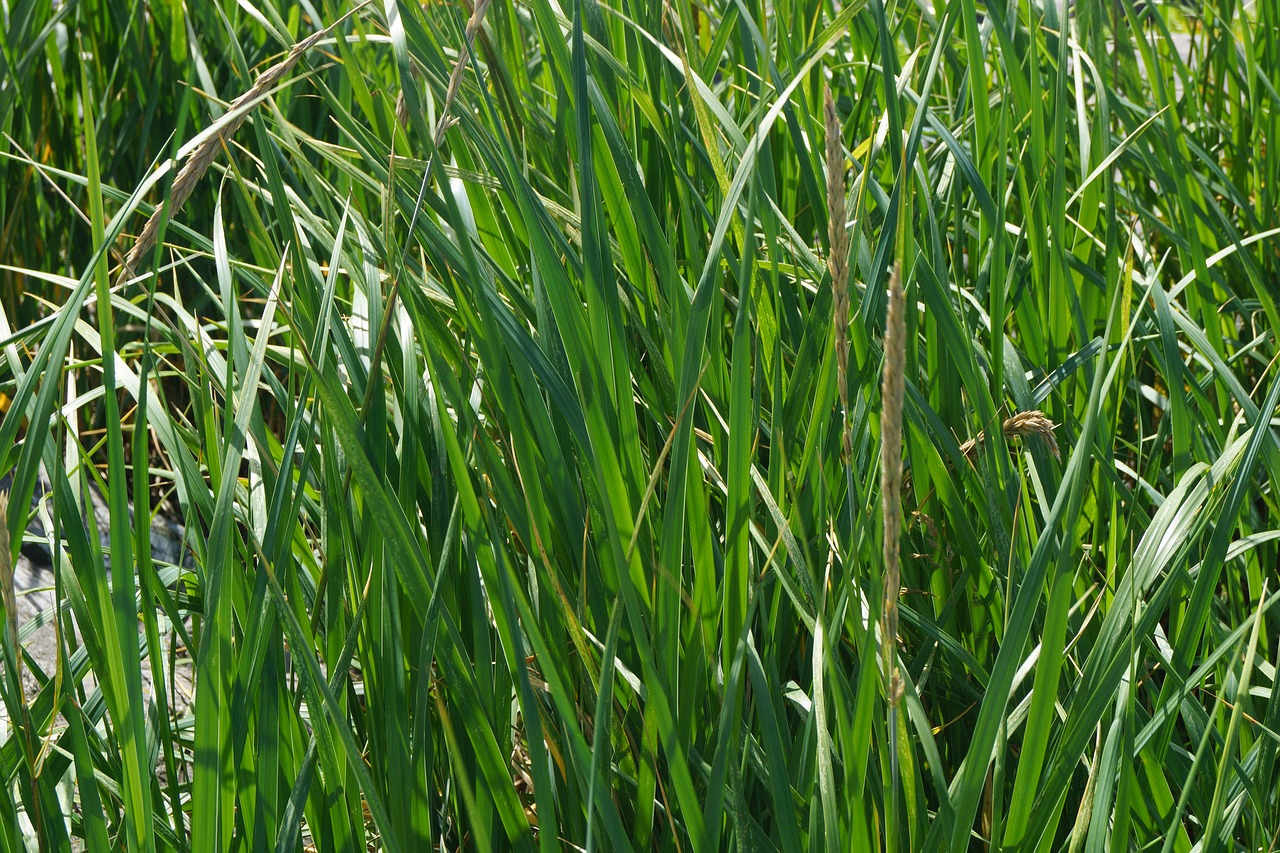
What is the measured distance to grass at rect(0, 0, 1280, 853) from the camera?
645mm

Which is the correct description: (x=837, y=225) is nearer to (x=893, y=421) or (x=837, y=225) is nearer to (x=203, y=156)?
(x=893, y=421)

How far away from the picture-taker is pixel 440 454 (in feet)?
2.71

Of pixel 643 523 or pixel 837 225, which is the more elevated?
pixel 837 225

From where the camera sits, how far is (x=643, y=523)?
2.54ft

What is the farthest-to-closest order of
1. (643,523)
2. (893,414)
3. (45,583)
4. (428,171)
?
(45,583) → (643,523) → (428,171) → (893,414)

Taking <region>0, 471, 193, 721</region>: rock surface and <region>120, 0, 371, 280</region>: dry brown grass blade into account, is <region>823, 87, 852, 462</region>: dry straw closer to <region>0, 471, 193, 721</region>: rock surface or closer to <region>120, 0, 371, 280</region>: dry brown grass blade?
<region>120, 0, 371, 280</region>: dry brown grass blade

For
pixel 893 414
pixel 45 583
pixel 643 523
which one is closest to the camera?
pixel 893 414

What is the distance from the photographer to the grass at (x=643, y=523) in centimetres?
64

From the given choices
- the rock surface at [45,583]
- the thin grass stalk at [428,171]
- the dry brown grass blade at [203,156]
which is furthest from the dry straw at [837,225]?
the rock surface at [45,583]

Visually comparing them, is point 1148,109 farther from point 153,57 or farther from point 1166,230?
point 153,57

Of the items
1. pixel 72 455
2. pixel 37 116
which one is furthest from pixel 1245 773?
pixel 37 116

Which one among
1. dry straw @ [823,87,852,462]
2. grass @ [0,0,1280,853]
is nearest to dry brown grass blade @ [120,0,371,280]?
grass @ [0,0,1280,853]

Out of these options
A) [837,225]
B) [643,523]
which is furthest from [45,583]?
[837,225]

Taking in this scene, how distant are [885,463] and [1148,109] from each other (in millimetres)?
1387
